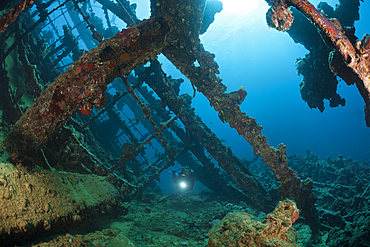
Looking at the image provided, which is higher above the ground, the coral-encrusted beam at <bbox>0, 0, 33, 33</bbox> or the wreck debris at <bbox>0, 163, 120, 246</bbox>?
the coral-encrusted beam at <bbox>0, 0, 33, 33</bbox>

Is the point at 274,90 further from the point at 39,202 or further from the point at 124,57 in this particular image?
the point at 39,202

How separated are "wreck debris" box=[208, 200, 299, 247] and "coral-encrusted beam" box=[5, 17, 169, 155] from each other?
8.13ft

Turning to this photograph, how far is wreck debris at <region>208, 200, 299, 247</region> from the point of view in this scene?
1821 millimetres

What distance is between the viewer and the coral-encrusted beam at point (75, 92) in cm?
256

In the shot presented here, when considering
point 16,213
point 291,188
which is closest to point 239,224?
point 16,213

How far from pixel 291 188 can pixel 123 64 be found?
472cm

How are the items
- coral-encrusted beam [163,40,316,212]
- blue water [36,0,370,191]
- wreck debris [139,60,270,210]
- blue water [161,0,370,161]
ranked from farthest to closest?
1. blue water [161,0,370,161]
2. blue water [36,0,370,191]
3. wreck debris [139,60,270,210]
4. coral-encrusted beam [163,40,316,212]

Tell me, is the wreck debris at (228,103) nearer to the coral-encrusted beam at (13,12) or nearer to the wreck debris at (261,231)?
the wreck debris at (261,231)

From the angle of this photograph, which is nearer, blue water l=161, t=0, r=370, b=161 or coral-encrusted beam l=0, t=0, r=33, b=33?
coral-encrusted beam l=0, t=0, r=33, b=33

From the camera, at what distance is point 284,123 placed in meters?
102

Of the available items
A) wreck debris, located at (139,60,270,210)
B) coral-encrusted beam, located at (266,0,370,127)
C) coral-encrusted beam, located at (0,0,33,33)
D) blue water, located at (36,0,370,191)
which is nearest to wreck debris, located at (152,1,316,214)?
wreck debris, located at (139,60,270,210)

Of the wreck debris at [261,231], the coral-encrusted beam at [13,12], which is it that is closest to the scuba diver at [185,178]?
the wreck debris at [261,231]

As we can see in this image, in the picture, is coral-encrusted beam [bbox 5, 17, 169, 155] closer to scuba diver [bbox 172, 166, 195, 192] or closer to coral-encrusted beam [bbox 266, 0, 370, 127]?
coral-encrusted beam [bbox 266, 0, 370, 127]

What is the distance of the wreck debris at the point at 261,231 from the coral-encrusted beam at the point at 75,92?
248cm
